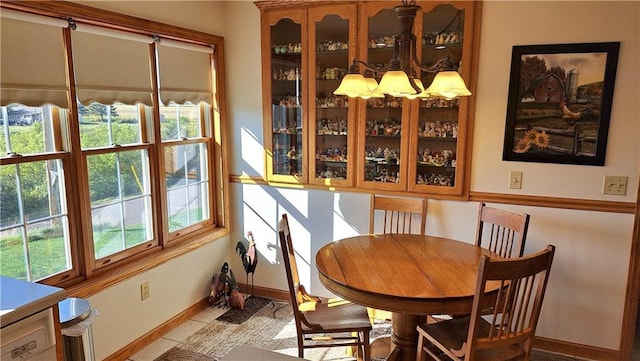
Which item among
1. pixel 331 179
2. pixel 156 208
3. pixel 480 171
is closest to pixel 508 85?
pixel 480 171

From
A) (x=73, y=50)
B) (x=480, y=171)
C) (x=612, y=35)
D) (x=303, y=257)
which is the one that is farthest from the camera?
(x=303, y=257)

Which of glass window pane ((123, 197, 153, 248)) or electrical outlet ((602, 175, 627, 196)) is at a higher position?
electrical outlet ((602, 175, 627, 196))

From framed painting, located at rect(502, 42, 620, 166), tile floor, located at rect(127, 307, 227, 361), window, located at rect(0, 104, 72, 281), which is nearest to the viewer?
window, located at rect(0, 104, 72, 281)

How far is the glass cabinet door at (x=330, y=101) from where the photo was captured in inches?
123

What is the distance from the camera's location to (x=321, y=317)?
2.35 meters

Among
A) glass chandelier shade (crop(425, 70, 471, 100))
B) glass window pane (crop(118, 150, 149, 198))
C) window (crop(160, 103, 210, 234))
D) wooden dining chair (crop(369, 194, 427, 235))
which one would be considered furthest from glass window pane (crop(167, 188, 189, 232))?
glass chandelier shade (crop(425, 70, 471, 100))

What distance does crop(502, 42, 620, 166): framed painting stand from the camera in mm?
2572

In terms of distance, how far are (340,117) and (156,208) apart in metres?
1.56

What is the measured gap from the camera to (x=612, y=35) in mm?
2516

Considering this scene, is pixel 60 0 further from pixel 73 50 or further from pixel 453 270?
pixel 453 270

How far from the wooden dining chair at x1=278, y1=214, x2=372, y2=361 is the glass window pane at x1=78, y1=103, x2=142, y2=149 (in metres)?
1.26

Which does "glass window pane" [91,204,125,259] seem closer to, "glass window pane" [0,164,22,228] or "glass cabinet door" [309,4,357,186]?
"glass window pane" [0,164,22,228]

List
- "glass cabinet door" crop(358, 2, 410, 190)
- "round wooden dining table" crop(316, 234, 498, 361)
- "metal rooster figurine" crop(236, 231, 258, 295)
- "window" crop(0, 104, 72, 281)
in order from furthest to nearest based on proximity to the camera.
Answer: "metal rooster figurine" crop(236, 231, 258, 295), "glass cabinet door" crop(358, 2, 410, 190), "window" crop(0, 104, 72, 281), "round wooden dining table" crop(316, 234, 498, 361)

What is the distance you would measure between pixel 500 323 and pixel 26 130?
2.60 meters
